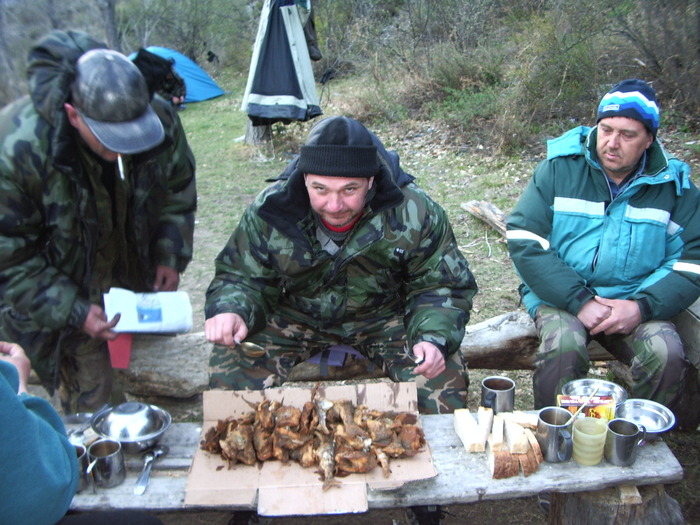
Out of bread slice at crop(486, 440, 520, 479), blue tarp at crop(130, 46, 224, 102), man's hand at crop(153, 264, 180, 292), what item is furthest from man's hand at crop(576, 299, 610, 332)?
blue tarp at crop(130, 46, 224, 102)

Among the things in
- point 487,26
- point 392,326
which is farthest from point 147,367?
point 487,26

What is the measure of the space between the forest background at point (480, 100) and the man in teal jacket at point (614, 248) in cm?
70

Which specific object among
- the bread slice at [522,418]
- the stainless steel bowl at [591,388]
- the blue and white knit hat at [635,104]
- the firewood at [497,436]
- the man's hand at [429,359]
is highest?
the blue and white knit hat at [635,104]

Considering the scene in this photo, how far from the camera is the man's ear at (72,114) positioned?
101 inches

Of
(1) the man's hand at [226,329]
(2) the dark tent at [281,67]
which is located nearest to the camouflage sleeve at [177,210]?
(1) the man's hand at [226,329]

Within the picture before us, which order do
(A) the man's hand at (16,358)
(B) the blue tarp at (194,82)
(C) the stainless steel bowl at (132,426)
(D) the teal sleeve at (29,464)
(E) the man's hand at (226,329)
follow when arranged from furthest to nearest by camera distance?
(B) the blue tarp at (194,82)
(E) the man's hand at (226,329)
(C) the stainless steel bowl at (132,426)
(A) the man's hand at (16,358)
(D) the teal sleeve at (29,464)

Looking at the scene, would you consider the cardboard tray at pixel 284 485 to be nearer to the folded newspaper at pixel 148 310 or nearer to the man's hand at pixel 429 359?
the man's hand at pixel 429 359

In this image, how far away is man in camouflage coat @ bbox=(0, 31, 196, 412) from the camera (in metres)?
2.54

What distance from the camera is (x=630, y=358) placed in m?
3.00

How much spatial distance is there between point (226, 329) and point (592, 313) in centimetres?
171

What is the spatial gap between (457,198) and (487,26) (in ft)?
18.4

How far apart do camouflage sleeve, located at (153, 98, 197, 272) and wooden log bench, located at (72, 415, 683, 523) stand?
1.26 m

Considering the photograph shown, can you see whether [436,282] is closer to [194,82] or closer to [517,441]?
[517,441]

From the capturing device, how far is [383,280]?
9.80 ft
